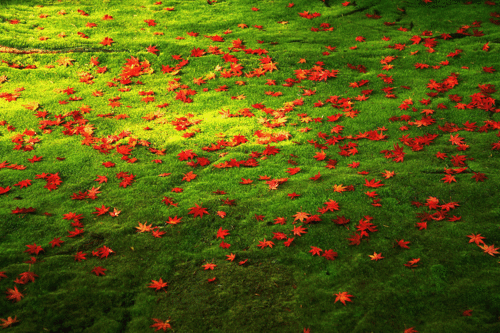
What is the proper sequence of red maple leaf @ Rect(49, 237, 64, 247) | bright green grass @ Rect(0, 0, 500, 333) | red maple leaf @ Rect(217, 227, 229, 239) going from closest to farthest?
bright green grass @ Rect(0, 0, 500, 333) → red maple leaf @ Rect(49, 237, 64, 247) → red maple leaf @ Rect(217, 227, 229, 239)

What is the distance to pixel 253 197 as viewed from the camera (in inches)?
228

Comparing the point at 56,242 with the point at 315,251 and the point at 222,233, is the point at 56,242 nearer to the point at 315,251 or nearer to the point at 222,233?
the point at 222,233

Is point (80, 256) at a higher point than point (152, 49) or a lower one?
lower

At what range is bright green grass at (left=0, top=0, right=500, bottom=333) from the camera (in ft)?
12.7

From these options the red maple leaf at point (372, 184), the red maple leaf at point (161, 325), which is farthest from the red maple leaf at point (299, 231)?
the red maple leaf at point (161, 325)

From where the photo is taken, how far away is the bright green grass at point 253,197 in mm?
3881

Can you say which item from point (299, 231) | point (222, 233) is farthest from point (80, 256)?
point (299, 231)

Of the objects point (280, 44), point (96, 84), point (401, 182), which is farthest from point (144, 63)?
point (401, 182)

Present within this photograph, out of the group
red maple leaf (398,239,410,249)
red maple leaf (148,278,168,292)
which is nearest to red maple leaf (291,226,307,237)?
red maple leaf (398,239,410,249)

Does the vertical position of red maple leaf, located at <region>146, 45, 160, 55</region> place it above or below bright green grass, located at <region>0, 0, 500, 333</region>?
above

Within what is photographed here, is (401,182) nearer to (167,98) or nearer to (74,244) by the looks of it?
(74,244)

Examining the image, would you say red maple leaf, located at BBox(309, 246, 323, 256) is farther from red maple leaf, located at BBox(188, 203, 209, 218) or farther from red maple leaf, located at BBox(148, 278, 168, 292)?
red maple leaf, located at BBox(148, 278, 168, 292)

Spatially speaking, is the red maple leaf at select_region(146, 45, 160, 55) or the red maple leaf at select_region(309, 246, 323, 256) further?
the red maple leaf at select_region(146, 45, 160, 55)

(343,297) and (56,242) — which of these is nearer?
(343,297)
